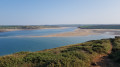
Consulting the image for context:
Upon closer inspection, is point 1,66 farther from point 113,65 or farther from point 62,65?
point 113,65

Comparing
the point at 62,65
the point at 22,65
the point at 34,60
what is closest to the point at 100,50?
the point at 62,65

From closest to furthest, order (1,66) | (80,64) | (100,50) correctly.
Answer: (1,66) < (80,64) < (100,50)

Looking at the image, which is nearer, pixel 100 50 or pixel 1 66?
pixel 1 66

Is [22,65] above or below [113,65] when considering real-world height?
above

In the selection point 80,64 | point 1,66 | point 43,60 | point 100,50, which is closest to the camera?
point 1,66

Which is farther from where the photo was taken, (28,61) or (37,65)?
(28,61)

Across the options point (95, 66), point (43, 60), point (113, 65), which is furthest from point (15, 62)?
point (113, 65)

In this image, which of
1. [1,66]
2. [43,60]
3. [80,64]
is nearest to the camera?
[1,66]

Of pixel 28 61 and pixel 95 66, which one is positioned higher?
pixel 28 61

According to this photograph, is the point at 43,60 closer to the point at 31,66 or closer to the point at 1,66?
the point at 31,66

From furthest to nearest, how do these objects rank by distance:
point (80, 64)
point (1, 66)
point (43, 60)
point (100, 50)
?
1. point (100, 50)
2. point (43, 60)
3. point (80, 64)
4. point (1, 66)
